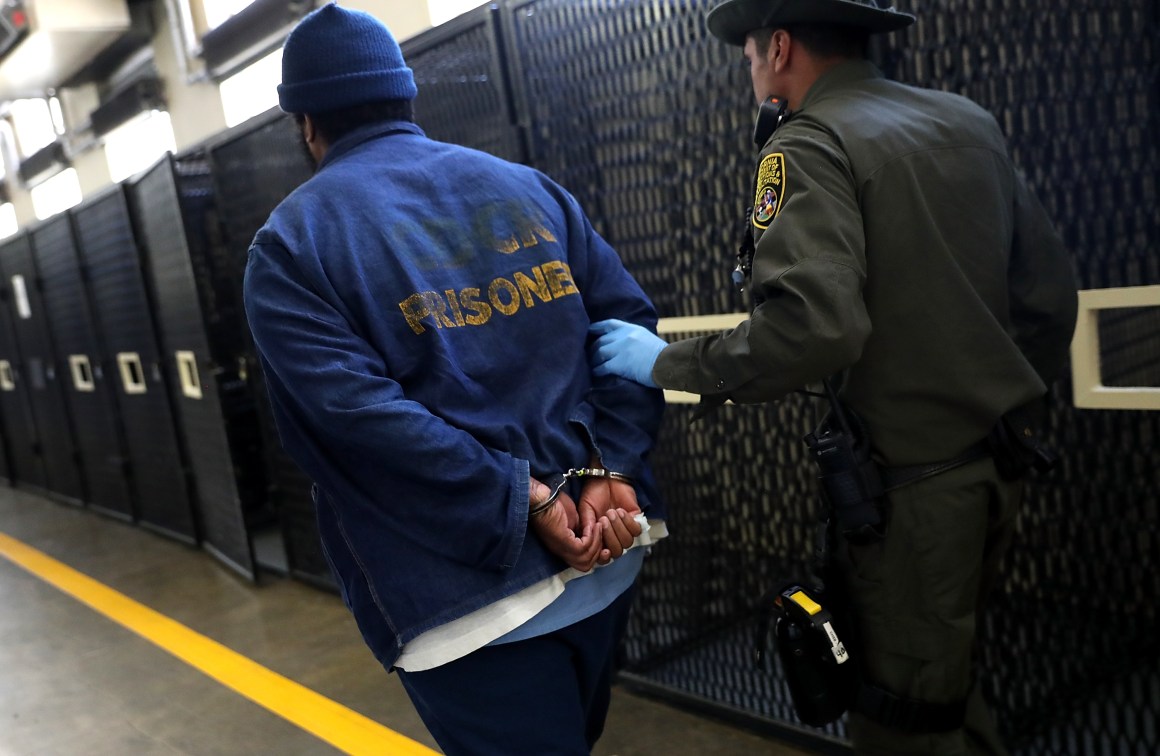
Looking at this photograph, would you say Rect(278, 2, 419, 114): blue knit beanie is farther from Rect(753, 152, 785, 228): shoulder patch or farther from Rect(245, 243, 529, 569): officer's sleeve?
Rect(753, 152, 785, 228): shoulder patch

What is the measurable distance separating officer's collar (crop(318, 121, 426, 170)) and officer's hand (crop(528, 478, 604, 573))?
0.66 m

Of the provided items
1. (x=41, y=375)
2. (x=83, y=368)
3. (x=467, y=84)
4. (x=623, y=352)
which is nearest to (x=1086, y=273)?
(x=623, y=352)

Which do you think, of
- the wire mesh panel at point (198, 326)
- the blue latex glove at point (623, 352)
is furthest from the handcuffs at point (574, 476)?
the wire mesh panel at point (198, 326)

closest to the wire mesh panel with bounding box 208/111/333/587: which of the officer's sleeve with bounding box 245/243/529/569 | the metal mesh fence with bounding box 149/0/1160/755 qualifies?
the metal mesh fence with bounding box 149/0/1160/755

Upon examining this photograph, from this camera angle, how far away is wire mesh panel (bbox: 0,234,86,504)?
7.82 m

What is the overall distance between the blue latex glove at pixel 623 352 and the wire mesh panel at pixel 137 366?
15.1 ft

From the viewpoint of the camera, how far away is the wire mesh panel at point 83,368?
677 centimetres

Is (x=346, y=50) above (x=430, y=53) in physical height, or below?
below

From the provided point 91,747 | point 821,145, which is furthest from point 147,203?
point 821,145

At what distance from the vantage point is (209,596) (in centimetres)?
505

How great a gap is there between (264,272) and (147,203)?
173 inches

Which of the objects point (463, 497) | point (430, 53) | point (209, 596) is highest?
point (430, 53)

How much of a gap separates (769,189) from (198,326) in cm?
399

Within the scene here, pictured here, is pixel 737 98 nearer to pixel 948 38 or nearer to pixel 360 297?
pixel 948 38
